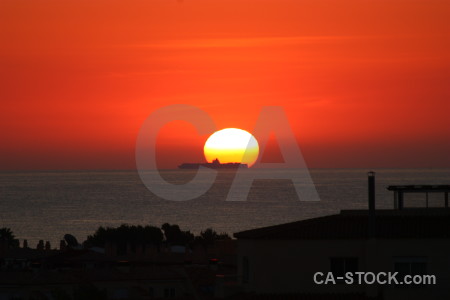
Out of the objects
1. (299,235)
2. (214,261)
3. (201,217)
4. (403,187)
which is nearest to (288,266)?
(299,235)

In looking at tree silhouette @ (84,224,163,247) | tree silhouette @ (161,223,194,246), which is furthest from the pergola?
tree silhouette @ (161,223,194,246)

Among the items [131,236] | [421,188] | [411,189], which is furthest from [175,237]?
[411,189]

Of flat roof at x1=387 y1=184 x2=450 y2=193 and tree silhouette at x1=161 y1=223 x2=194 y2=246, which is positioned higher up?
tree silhouette at x1=161 y1=223 x2=194 y2=246

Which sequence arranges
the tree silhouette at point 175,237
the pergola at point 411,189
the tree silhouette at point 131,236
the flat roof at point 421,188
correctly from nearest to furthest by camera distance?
the pergola at point 411,189
the flat roof at point 421,188
the tree silhouette at point 131,236
the tree silhouette at point 175,237

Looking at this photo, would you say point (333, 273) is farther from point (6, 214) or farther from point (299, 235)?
point (6, 214)

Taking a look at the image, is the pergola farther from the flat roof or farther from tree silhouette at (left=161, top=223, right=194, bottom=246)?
tree silhouette at (left=161, top=223, right=194, bottom=246)

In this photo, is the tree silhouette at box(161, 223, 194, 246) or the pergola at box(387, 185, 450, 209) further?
the tree silhouette at box(161, 223, 194, 246)

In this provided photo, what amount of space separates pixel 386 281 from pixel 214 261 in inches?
A: 595

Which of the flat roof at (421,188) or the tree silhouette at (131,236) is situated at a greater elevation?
the tree silhouette at (131,236)

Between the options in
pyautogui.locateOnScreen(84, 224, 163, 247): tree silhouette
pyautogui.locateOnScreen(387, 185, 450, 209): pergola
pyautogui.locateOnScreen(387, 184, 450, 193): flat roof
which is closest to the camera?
pyautogui.locateOnScreen(387, 185, 450, 209): pergola

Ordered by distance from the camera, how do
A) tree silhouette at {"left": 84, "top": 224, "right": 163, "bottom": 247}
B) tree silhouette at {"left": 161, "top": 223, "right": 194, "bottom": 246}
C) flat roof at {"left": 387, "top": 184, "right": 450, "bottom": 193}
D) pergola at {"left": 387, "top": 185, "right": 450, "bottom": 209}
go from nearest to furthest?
pergola at {"left": 387, "top": 185, "right": 450, "bottom": 209}, flat roof at {"left": 387, "top": 184, "right": 450, "bottom": 193}, tree silhouette at {"left": 84, "top": 224, "right": 163, "bottom": 247}, tree silhouette at {"left": 161, "top": 223, "right": 194, "bottom": 246}

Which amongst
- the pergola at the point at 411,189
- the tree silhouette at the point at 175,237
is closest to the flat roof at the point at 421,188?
the pergola at the point at 411,189

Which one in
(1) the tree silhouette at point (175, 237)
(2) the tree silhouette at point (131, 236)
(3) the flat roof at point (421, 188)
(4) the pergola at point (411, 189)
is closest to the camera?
(4) the pergola at point (411, 189)

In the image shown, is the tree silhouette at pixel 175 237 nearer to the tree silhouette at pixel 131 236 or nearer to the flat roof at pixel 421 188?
the tree silhouette at pixel 131 236
